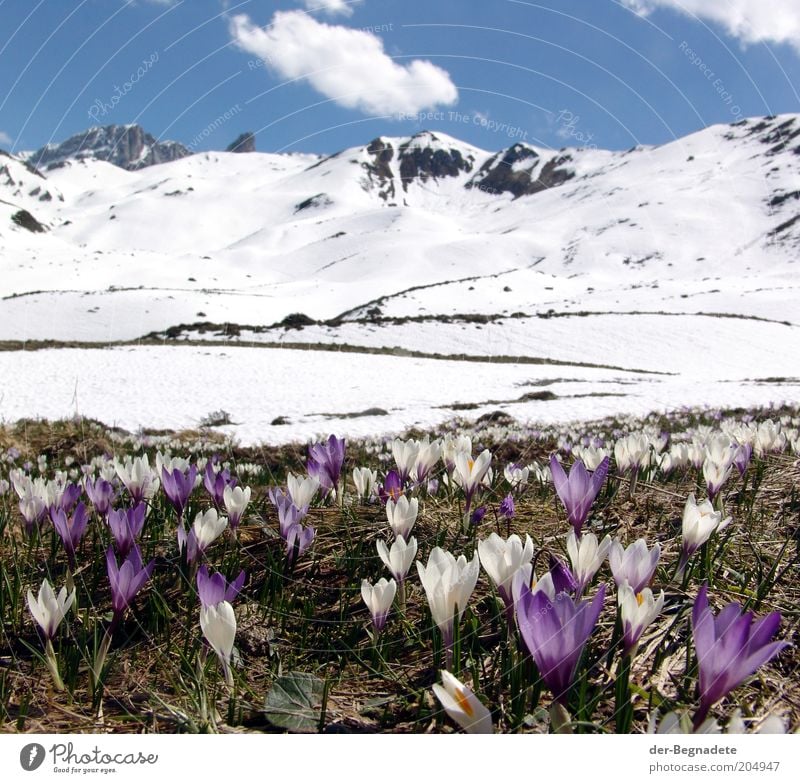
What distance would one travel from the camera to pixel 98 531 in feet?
7.13

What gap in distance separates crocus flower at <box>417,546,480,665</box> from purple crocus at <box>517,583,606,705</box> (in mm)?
185

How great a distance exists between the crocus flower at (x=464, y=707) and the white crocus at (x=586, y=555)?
1.41ft

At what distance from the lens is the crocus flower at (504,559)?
125cm

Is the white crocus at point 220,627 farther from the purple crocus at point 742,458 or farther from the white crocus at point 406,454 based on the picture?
the purple crocus at point 742,458

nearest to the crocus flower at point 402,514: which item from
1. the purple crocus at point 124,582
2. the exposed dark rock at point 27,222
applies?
the purple crocus at point 124,582

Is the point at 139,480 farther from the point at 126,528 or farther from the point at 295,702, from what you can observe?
the point at 295,702

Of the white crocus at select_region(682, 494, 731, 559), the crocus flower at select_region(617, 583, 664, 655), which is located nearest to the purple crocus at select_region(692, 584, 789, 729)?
the crocus flower at select_region(617, 583, 664, 655)

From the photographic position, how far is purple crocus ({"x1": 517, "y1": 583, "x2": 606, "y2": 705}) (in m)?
0.96

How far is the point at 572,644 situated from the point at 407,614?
2.36 feet

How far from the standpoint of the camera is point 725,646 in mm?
938

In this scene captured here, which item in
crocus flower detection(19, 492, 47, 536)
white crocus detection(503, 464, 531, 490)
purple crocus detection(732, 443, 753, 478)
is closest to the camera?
crocus flower detection(19, 492, 47, 536)

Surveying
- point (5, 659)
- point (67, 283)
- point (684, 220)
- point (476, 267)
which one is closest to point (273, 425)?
point (5, 659)

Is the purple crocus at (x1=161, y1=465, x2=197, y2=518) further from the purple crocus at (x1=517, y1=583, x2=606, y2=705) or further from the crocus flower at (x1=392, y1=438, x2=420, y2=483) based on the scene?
the purple crocus at (x1=517, y1=583, x2=606, y2=705)

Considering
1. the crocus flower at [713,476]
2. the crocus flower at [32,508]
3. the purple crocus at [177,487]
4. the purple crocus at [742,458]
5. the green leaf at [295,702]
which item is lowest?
the green leaf at [295,702]
